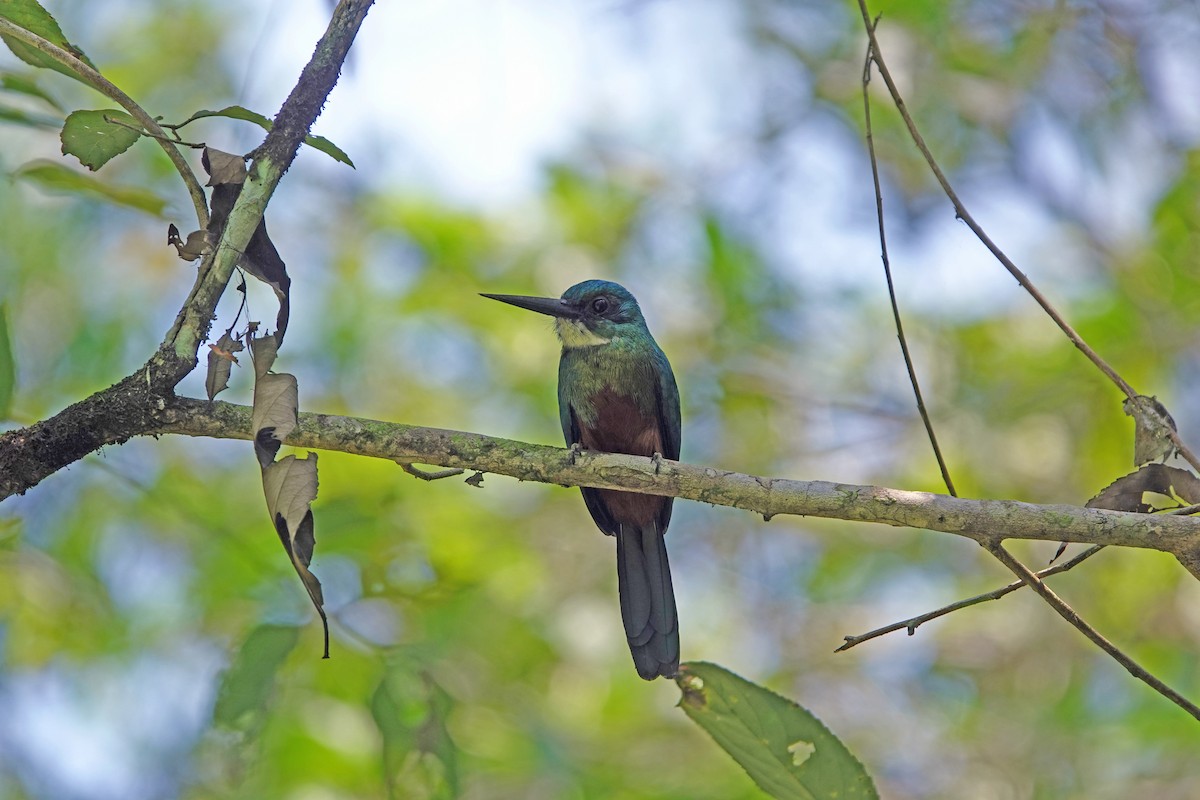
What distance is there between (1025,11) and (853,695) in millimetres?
4081

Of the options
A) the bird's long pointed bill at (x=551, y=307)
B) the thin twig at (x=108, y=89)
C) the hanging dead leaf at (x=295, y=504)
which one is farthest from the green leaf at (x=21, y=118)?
the bird's long pointed bill at (x=551, y=307)

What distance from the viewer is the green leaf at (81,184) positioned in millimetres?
2562

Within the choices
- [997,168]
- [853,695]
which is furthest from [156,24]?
[853,695]

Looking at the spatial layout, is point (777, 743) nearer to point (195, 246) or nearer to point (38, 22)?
point (195, 246)

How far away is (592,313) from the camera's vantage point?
450cm

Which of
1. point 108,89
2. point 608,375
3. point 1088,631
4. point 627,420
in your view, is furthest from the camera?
point 608,375

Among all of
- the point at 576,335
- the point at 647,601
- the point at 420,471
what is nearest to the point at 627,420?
the point at 576,335

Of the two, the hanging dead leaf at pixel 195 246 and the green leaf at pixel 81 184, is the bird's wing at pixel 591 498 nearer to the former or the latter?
the green leaf at pixel 81 184

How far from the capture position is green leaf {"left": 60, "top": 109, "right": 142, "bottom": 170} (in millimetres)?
1998

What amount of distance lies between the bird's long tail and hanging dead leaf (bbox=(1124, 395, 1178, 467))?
1.51 m

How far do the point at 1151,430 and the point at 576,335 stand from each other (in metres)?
2.39

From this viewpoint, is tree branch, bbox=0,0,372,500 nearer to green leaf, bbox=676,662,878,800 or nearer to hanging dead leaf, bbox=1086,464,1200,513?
green leaf, bbox=676,662,878,800

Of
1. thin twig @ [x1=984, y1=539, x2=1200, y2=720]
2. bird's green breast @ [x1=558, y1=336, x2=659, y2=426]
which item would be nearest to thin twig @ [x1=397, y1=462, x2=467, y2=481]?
thin twig @ [x1=984, y1=539, x2=1200, y2=720]

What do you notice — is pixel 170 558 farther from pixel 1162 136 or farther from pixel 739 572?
pixel 1162 136
